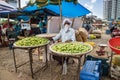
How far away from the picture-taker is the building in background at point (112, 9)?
49.5 m

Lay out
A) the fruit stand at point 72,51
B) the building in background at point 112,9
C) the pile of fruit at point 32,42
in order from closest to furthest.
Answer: the fruit stand at point 72,51 < the pile of fruit at point 32,42 < the building in background at point 112,9

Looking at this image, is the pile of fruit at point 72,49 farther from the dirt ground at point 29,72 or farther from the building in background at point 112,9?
the building in background at point 112,9

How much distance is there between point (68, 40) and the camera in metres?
5.10

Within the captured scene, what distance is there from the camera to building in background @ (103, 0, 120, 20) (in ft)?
163

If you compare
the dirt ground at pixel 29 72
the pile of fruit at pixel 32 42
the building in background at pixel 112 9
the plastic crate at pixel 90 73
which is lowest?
the dirt ground at pixel 29 72

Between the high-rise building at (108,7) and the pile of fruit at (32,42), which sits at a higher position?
the high-rise building at (108,7)

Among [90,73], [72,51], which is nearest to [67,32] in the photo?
[72,51]

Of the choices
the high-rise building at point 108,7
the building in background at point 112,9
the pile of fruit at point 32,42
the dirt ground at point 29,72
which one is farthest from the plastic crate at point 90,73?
the high-rise building at point 108,7

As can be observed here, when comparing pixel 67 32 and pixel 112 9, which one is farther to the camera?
pixel 112 9

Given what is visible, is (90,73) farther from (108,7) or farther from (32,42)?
(108,7)

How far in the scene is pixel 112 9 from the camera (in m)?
54.1

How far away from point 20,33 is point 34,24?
1.91m

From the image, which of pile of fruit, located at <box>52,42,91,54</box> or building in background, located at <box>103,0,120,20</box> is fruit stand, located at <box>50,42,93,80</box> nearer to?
pile of fruit, located at <box>52,42,91,54</box>

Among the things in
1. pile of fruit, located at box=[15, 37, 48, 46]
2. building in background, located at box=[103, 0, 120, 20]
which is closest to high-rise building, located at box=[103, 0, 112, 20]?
building in background, located at box=[103, 0, 120, 20]
